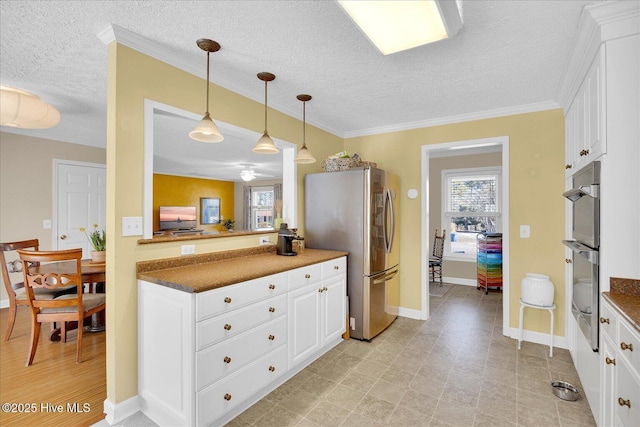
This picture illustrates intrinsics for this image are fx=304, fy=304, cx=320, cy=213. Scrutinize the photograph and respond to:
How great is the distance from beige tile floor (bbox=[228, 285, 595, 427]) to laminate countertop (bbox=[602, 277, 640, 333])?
90cm

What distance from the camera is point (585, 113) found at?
2.07 meters

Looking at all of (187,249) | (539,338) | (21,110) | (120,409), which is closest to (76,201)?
(21,110)

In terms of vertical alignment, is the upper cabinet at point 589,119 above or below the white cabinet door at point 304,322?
above

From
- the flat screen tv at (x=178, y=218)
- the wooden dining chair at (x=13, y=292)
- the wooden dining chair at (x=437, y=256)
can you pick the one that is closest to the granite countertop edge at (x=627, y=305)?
the wooden dining chair at (x=437, y=256)

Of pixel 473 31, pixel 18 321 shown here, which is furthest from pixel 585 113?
pixel 18 321

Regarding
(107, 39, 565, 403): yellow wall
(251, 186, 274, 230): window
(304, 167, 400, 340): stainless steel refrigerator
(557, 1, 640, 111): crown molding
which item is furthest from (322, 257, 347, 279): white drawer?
(251, 186, 274, 230): window

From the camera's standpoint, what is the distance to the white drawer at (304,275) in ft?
7.64

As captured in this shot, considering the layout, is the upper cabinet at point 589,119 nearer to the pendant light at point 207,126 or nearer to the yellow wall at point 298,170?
the yellow wall at point 298,170

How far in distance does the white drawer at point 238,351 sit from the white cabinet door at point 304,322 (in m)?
0.11

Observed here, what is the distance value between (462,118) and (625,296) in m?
2.40

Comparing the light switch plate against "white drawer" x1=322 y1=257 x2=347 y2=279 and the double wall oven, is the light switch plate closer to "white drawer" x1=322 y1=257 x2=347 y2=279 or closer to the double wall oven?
"white drawer" x1=322 y1=257 x2=347 y2=279

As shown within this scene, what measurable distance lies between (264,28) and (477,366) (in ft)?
9.91

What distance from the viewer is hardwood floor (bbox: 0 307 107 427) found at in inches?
75.4

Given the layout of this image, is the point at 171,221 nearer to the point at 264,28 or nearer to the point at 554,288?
the point at 264,28
